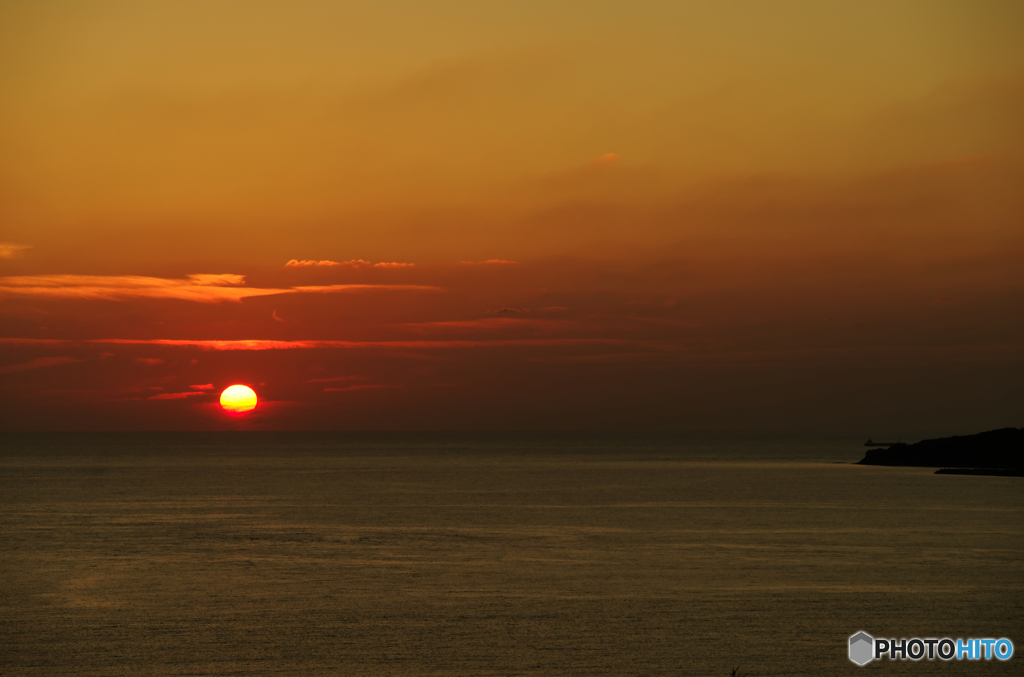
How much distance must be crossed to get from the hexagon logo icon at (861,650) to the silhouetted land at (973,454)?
128271 millimetres

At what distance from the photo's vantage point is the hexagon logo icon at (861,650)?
40031 millimetres

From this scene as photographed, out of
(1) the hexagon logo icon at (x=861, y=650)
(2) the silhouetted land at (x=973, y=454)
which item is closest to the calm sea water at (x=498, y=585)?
(1) the hexagon logo icon at (x=861, y=650)

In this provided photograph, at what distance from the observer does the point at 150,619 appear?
46.5 m

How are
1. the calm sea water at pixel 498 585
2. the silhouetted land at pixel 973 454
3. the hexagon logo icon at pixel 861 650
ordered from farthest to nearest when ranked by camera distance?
the silhouetted land at pixel 973 454
the calm sea water at pixel 498 585
the hexagon logo icon at pixel 861 650

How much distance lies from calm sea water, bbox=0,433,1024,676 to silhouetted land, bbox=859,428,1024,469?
2463 inches

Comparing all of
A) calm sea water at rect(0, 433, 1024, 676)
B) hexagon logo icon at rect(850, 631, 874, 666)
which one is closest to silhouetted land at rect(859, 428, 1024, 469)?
calm sea water at rect(0, 433, 1024, 676)

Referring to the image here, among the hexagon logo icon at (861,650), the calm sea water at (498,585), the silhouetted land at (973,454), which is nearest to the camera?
the hexagon logo icon at (861,650)

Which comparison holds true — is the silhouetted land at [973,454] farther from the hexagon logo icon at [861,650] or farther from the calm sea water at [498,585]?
the hexagon logo icon at [861,650]

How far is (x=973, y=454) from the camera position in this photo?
583 feet

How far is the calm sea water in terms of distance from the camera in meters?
40.6

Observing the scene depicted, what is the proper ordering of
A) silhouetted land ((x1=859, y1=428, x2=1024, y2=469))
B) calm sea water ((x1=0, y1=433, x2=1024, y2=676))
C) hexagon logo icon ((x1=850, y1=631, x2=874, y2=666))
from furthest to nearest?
silhouetted land ((x1=859, y1=428, x2=1024, y2=469))
calm sea water ((x1=0, y1=433, x2=1024, y2=676))
hexagon logo icon ((x1=850, y1=631, x2=874, y2=666))

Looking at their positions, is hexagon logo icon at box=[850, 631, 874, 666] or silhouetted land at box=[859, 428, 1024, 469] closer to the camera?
hexagon logo icon at box=[850, 631, 874, 666]

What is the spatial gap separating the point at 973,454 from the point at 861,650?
154114 millimetres

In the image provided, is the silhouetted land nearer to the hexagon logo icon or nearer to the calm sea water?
the calm sea water
